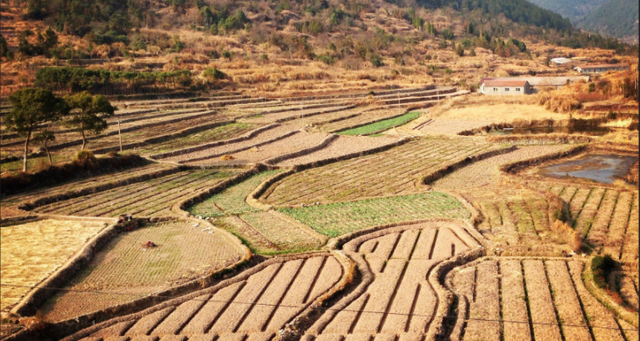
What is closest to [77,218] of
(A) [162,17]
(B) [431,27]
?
(A) [162,17]

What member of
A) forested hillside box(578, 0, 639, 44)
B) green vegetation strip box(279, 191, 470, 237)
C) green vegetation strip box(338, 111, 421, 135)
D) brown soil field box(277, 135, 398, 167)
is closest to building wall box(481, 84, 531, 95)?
green vegetation strip box(338, 111, 421, 135)

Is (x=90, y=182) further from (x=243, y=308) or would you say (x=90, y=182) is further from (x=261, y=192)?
(x=243, y=308)

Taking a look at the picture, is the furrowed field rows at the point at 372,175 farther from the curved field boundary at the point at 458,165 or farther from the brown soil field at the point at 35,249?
the brown soil field at the point at 35,249

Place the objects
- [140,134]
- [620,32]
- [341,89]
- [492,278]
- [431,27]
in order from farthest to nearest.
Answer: [620,32]
[431,27]
[341,89]
[140,134]
[492,278]

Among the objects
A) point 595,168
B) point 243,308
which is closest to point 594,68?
point 595,168

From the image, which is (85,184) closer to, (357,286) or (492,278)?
(357,286)

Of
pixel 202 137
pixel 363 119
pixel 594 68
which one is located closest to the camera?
→ pixel 202 137

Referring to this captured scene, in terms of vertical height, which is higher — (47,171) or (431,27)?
(431,27)

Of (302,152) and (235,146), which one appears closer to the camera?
(302,152)
